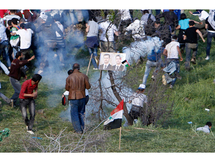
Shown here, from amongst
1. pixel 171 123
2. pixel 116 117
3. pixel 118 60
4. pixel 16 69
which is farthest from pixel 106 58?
pixel 171 123

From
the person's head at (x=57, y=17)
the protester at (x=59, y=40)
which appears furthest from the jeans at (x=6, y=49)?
the person's head at (x=57, y=17)

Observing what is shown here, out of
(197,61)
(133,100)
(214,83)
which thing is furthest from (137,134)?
(197,61)

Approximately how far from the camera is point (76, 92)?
7582mm

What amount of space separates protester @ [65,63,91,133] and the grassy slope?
1.61 ft

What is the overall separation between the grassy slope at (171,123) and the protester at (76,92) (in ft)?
1.61

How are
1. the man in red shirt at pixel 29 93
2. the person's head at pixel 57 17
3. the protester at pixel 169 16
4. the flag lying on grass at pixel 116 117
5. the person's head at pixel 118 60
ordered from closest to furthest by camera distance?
the flag lying on grass at pixel 116 117 < the man in red shirt at pixel 29 93 < the person's head at pixel 118 60 < the person's head at pixel 57 17 < the protester at pixel 169 16

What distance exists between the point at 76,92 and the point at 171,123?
3.52 m

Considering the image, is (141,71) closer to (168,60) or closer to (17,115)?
(168,60)

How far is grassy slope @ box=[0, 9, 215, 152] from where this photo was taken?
695 cm

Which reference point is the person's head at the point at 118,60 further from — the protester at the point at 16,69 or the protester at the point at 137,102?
the protester at the point at 16,69

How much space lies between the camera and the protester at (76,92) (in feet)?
24.8

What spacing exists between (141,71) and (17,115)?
5.34m

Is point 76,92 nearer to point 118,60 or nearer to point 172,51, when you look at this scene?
point 118,60

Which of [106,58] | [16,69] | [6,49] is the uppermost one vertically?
[106,58]
